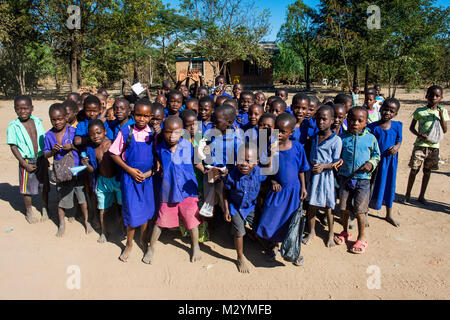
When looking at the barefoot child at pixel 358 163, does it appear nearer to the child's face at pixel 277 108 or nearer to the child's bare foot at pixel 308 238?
the child's bare foot at pixel 308 238

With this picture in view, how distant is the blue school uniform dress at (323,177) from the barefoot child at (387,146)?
86cm

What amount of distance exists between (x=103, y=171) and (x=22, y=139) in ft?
4.02

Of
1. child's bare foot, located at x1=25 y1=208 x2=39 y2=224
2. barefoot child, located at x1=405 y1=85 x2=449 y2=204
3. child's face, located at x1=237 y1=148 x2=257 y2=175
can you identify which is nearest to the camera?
child's face, located at x1=237 y1=148 x2=257 y2=175

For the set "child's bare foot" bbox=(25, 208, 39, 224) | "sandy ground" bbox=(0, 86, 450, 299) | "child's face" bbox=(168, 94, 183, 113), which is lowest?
"sandy ground" bbox=(0, 86, 450, 299)

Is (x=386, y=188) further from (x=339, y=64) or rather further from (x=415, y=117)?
(x=339, y=64)

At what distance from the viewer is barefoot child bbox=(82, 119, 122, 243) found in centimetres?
323

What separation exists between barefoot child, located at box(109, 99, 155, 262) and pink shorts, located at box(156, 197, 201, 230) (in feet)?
0.57

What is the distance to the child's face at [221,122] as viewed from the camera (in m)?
2.89

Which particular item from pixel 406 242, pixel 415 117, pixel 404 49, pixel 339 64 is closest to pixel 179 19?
pixel 339 64

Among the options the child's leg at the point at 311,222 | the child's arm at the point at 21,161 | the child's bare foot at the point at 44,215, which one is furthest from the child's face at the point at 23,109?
the child's leg at the point at 311,222

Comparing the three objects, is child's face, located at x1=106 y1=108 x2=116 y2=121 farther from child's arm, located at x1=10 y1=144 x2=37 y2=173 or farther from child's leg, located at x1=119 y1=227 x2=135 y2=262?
child's leg, located at x1=119 y1=227 x2=135 y2=262

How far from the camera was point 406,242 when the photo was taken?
341 cm

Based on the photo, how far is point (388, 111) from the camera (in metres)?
3.48

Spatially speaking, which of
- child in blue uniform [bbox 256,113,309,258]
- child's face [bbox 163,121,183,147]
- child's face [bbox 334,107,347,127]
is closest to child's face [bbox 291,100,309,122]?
child's face [bbox 334,107,347,127]
